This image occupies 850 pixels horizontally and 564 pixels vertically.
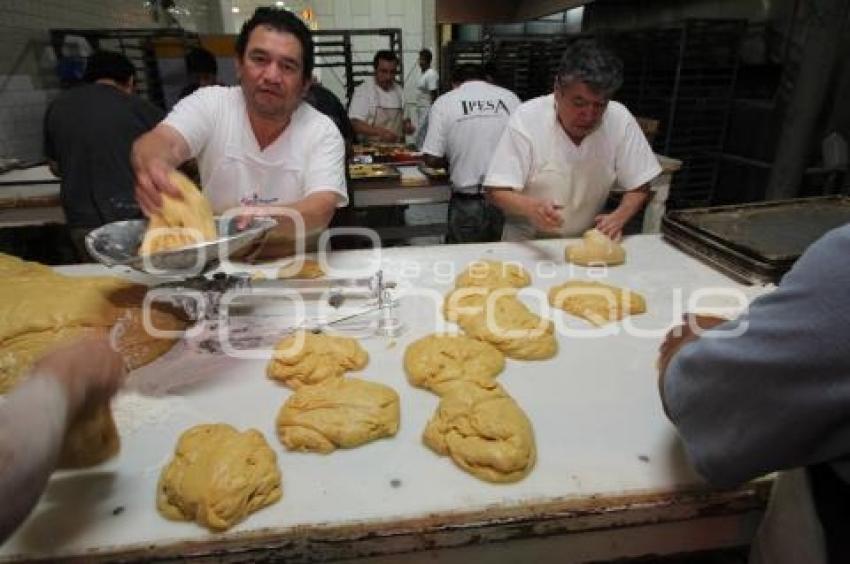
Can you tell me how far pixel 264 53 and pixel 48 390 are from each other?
1.45 meters

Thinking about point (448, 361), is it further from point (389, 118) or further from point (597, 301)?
point (389, 118)

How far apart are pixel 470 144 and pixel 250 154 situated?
2134mm

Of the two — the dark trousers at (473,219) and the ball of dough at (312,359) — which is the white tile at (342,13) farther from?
the ball of dough at (312,359)

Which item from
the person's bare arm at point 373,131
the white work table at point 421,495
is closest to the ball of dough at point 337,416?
the white work table at point 421,495

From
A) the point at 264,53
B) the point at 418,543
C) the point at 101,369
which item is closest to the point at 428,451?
the point at 418,543

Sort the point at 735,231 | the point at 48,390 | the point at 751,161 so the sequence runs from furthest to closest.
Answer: the point at 751,161 → the point at 735,231 → the point at 48,390

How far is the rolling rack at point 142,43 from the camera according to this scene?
4.80 metres

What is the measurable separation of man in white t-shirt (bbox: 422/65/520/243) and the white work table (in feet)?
8.49

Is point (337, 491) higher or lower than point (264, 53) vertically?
lower

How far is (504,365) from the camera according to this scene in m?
1.48

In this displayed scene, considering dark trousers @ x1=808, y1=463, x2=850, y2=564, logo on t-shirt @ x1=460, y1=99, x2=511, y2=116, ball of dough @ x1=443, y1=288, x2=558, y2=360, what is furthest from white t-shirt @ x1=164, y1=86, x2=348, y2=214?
logo on t-shirt @ x1=460, y1=99, x2=511, y2=116

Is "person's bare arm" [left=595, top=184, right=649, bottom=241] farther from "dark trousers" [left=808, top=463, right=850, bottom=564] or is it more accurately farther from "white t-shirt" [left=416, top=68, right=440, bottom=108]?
"white t-shirt" [left=416, top=68, right=440, bottom=108]

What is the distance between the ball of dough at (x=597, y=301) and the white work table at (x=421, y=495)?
11.6 inches

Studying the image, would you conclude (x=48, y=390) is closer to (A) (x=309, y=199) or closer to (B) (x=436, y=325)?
(B) (x=436, y=325)
